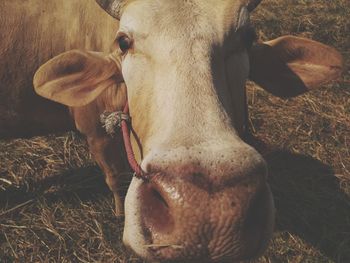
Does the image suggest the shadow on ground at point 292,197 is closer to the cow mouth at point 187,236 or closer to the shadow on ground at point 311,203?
the shadow on ground at point 311,203

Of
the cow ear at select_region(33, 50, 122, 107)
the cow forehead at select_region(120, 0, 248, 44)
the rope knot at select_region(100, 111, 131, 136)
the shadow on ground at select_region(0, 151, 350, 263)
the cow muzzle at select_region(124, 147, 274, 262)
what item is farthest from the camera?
the shadow on ground at select_region(0, 151, 350, 263)

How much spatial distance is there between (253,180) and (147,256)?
581 mm

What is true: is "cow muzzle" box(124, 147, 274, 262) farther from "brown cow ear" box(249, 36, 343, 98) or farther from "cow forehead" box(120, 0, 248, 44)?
"brown cow ear" box(249, 36, 343, 98)

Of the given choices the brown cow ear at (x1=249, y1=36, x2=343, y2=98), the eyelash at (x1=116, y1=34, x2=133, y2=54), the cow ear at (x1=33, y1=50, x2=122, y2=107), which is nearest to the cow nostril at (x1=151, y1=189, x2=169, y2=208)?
the eyelash at (x1=116, y1=34, x2=133, y2=54)

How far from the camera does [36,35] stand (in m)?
3.39

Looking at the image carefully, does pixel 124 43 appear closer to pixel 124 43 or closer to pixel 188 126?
pixel 124 43

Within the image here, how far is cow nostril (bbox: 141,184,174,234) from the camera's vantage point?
180 cm

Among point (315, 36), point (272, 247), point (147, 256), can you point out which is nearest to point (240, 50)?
point (147, 256)

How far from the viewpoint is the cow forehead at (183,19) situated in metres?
2.19

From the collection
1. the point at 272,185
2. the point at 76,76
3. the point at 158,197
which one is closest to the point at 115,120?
the point at 76,76

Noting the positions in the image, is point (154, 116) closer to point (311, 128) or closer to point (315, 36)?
point (311, 128)

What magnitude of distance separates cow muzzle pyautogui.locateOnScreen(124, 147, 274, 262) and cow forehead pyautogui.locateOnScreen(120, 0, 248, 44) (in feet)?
2.23

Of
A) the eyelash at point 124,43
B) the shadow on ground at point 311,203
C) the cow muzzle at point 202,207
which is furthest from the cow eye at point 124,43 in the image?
the shadow on ground at point 311,203

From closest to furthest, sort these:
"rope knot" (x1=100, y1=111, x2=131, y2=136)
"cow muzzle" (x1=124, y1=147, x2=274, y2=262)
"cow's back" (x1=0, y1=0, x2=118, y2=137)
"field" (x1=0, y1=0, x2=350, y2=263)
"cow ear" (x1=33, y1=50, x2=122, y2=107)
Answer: "cow muzzle" (x1=124, y1=147, x2=274, y2=262) → "rope knot" (x1=100, y1=111, x2=131, y2=136) → "cow ear" (x1=33, y1=50, x2=122, y2=107) → "cow's back" (x1=0, y1=0, x2=118, y2=137) → "field" (x1=0, y1=0, x2=350, y2=263)
